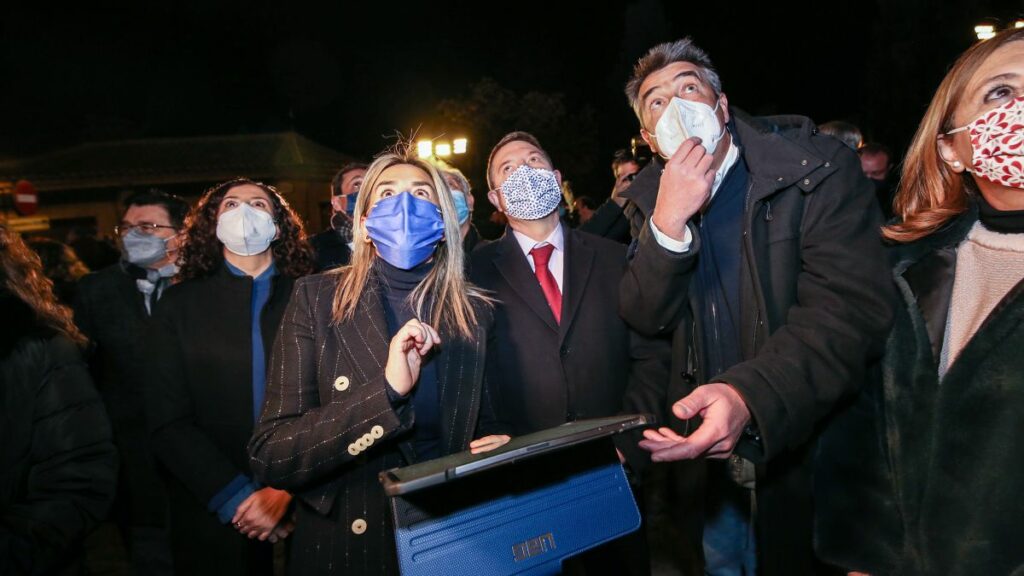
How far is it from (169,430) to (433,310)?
152 centimetres

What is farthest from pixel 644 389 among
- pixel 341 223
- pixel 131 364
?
pixel 341 223

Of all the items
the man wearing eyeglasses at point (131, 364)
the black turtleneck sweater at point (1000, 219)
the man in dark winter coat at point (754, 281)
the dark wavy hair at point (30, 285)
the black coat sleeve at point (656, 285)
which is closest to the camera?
the black turtleneck sweater at point (1000, 219)

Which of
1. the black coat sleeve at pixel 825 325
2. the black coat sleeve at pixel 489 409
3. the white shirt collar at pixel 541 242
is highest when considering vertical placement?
the white shirt collar at pixel 541 242

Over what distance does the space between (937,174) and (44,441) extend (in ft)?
9.90

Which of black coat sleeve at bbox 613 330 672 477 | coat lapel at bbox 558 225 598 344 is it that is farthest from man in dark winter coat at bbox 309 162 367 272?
black coat sleeve at bbox 613 330 672 477

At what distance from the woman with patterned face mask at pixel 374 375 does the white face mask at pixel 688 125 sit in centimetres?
91

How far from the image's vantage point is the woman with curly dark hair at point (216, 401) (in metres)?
2.79

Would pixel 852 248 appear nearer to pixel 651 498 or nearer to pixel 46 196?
pixel 651 498

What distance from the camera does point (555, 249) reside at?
3086 millimetres

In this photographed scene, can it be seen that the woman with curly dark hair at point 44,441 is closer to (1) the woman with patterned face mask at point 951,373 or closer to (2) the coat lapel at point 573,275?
(2) the coat lapel at point 573,275

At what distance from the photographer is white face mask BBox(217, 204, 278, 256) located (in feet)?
10.6

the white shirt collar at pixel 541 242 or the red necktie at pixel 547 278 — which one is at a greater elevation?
the white shirt collar at pixel 541 242

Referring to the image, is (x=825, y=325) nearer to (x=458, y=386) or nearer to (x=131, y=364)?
(x=458, y=386)

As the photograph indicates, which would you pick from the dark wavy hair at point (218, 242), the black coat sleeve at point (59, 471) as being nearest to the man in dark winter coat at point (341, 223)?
the dark wavy hair at point (218, 242)
